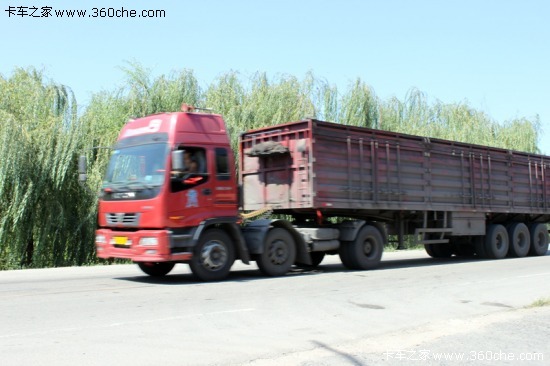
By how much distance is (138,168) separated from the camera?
11.1 meters

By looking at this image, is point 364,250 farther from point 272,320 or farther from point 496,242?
point 272,320

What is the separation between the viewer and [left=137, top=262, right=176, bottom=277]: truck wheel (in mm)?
12617

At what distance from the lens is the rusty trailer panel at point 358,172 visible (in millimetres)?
13055

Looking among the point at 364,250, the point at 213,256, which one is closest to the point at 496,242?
the point at 364,250

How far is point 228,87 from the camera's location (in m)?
24.2

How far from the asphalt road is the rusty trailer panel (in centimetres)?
203

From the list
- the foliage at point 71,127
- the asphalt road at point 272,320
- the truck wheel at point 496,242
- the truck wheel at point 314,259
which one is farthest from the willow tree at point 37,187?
the truck wheel at point 496,242

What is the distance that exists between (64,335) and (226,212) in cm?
546

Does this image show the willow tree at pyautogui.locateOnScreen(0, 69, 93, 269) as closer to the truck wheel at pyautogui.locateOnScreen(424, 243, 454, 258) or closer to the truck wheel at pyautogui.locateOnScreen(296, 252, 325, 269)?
the truck wheel at pyautogui.locateOnScreen(296, 252, 325, 269)

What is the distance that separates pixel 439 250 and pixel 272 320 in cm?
1262

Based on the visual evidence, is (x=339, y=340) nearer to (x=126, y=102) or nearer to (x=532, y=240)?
(x=532, y=240)

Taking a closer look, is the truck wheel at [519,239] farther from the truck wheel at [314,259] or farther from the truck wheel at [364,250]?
the truck wheel at [314,259]

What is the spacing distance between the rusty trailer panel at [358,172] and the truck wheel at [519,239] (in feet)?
4.24

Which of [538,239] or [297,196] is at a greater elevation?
[297,196]
